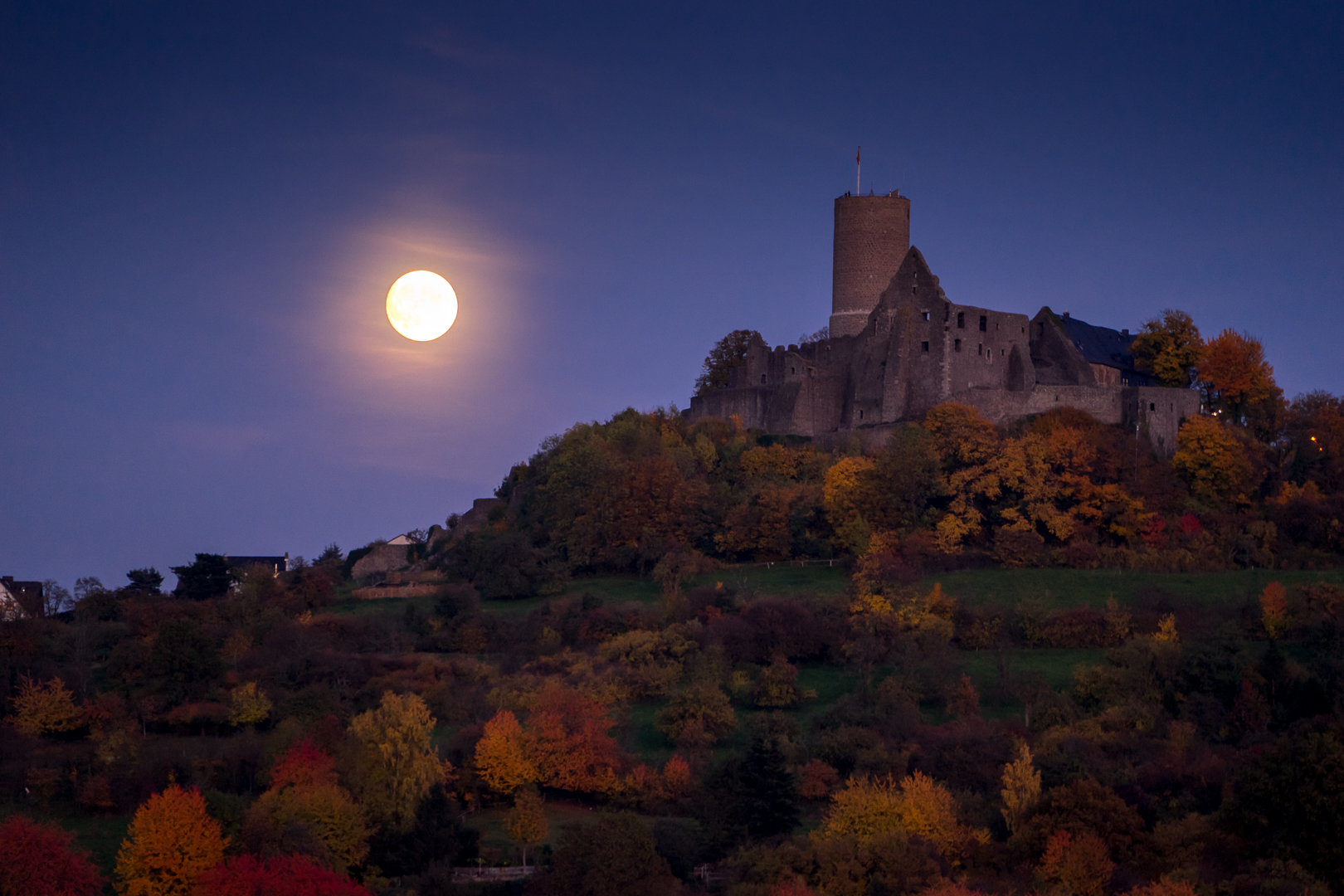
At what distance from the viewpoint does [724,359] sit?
74.7 metres

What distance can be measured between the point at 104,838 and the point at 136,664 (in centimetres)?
Answer: 1269

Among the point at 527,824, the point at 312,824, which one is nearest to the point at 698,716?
the point at 527,824

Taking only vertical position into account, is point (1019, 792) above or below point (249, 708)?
below

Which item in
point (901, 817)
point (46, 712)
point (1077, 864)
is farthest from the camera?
point (46, 712)

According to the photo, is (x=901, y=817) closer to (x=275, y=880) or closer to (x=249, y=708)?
(x=275, y=880)

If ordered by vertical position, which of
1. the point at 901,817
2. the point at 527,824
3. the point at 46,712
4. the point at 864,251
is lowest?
the point at 527,824

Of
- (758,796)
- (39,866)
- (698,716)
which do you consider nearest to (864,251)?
(698,716)

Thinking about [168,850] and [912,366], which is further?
[912,366]

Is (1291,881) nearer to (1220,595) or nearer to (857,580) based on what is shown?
→ (1220,595)

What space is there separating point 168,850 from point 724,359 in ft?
155

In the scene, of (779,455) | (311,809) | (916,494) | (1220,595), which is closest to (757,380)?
(779,455)

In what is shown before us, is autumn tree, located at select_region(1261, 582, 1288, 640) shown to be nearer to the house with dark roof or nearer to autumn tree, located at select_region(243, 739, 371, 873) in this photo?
autumn tree, located at select_region(243, 739, 371, 873)

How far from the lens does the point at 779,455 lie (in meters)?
61.2

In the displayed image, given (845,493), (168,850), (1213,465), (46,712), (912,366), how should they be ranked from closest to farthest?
(168,850) < (46,712) < (1213,465) < (845,493) < (912,366)
